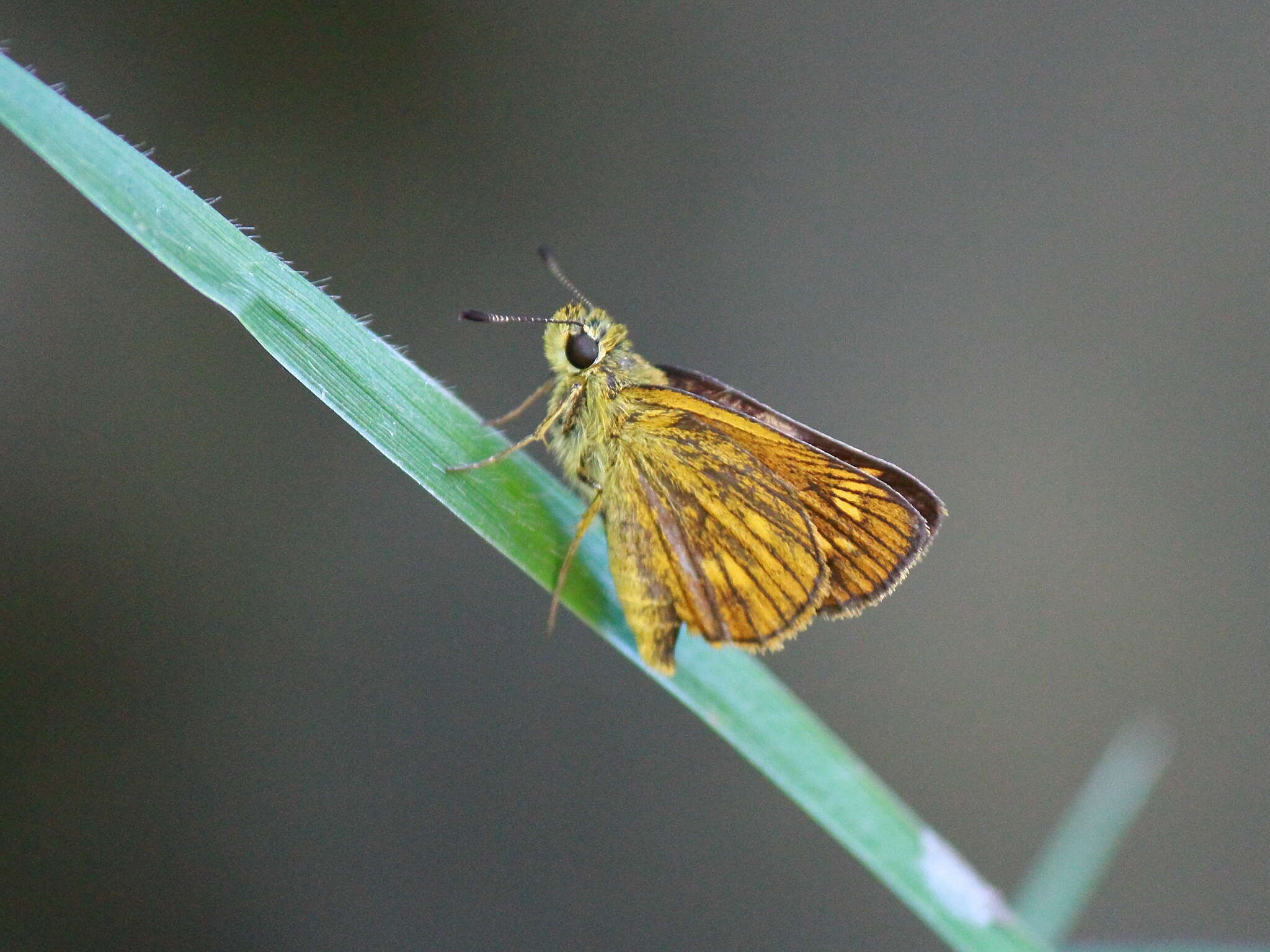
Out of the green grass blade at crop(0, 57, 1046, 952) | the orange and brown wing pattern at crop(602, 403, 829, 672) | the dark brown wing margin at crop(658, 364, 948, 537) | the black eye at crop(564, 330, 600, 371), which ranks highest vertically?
the dark brown wing margin at crop(658, 364, 948, 537)

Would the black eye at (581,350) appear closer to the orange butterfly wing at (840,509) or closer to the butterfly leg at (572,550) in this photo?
the orange butterfly wing at (840,509)

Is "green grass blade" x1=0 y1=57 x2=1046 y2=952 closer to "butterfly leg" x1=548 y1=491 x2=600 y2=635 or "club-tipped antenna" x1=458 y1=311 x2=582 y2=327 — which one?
"butterfly leg" x1=548 y1=491 x2=600 y2=635

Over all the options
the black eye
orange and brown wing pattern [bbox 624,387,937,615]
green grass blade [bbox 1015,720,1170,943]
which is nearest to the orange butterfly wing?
orange and brown wing pattern [bbox 624,387,937,615]

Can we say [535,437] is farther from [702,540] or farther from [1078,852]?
[1078,852]

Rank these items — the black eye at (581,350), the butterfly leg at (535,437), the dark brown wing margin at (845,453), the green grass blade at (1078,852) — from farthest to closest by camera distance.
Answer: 1. the green grass blade at (1078,852)
2. the black eye at (581,350)
3. the dark brown wing margin at (845,453)
4. the butterfly leg at (535,437)

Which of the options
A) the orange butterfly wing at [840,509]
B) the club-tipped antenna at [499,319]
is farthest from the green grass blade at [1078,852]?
the club-tipped antenna at [499,319]

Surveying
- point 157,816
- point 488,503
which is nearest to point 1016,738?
point 488,503
